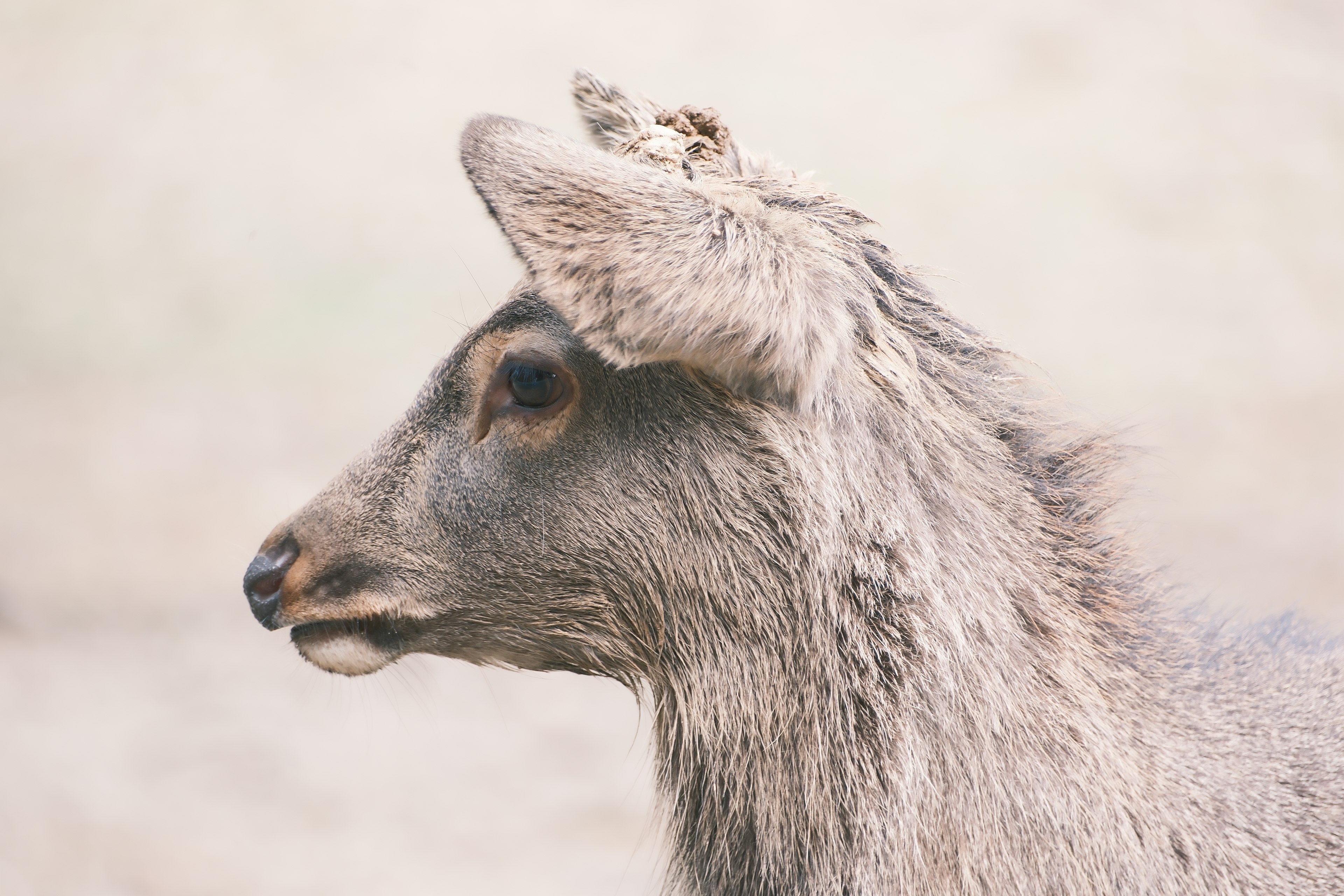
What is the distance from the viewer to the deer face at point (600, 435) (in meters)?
1.88

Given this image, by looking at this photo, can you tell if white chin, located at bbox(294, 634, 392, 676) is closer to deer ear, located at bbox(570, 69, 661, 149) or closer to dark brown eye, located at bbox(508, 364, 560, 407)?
dark brown eye, located at bbox(508, 364, 560, 407)

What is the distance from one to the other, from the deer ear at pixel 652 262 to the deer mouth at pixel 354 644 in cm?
101

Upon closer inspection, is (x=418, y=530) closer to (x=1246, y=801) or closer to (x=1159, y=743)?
(x=1159, y=743)

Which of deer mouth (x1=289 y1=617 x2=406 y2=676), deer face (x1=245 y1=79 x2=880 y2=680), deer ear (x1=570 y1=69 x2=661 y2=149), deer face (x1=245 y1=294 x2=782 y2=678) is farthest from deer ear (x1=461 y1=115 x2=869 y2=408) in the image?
deer mouth (x1=289 y1=617 x2=406 y2=676)

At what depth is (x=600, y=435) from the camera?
7.55 ft

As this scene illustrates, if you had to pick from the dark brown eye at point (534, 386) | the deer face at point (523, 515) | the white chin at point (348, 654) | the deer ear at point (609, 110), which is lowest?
the white chin at point (348, 654)

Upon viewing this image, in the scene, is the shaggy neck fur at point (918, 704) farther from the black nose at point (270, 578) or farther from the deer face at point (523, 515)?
the black nose at point (270, 578)

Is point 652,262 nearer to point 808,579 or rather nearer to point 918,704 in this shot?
point 808,579

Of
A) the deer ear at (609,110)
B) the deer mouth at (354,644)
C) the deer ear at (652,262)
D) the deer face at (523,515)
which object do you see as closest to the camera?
the deer ear at (652,262)

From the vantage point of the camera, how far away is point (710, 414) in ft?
7.30

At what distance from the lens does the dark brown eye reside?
2307 mm

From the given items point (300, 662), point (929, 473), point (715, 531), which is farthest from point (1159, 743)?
point (300, 662)

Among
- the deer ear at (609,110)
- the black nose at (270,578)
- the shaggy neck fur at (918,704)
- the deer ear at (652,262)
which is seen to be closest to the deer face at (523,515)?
the black nose at (270,578)

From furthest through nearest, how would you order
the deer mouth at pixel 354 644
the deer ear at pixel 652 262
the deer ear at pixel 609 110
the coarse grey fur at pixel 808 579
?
1. the deer ear at pixel 609 110
2. the deer mouth at pixel 354 644
3. the coarse grey fur at pixel 808 579
4. the deer ear at pixel 652 262
